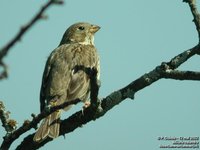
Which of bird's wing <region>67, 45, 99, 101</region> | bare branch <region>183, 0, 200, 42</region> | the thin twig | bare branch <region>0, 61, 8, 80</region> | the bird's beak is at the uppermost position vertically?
the bird's beak

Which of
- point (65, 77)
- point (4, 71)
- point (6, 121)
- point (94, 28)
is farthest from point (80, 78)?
point (4, 71)

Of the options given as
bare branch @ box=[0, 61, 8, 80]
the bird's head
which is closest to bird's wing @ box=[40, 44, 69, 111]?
the bird's head

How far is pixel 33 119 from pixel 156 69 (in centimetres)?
143

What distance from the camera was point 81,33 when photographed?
820 cm

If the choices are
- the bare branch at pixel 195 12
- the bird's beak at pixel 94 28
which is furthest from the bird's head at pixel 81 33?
the bare branch at pixel 195 12

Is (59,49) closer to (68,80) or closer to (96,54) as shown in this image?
(96,54)

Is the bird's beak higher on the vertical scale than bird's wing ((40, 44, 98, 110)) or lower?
higher

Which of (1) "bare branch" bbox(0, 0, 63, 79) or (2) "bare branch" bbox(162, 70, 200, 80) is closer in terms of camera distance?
(1) "bare branch" bbox(0, 0, 63, 79)

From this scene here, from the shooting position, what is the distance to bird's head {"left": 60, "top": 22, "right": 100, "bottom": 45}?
807cm

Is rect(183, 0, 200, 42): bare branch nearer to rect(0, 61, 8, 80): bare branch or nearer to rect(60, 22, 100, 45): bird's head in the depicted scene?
rect(0, 61, 8, 80): bare branch

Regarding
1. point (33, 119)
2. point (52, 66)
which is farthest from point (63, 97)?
point (33, 119)

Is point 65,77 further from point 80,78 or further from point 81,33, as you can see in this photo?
point 81,33

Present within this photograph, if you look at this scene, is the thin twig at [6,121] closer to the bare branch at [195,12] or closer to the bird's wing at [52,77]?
the bare branch at [195,12]

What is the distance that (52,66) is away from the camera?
6.31 metres
